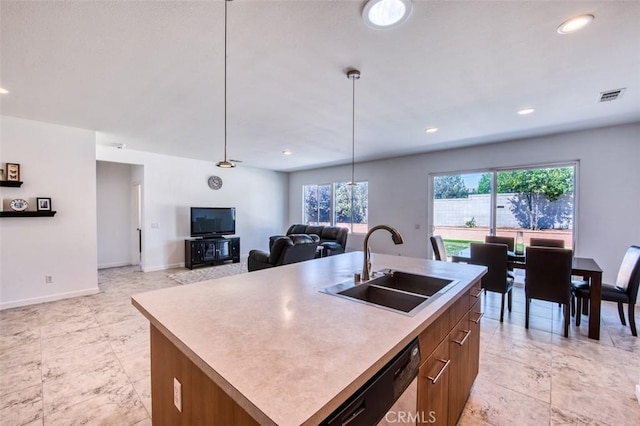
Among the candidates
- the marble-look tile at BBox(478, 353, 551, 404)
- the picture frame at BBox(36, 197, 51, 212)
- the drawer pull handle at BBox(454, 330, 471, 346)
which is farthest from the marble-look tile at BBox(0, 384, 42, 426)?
the marble-look tile at BBox(478, 353, 551, 404)

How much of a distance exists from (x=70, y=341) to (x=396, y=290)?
3375mm

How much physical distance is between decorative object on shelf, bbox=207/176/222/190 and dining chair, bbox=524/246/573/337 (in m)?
6.57

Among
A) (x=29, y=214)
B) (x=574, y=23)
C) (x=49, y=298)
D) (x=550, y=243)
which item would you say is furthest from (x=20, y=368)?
(x=550, y=243)

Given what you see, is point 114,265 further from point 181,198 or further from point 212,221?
point 212,221

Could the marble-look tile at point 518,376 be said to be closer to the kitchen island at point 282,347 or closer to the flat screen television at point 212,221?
the kitchen island at point 282,347

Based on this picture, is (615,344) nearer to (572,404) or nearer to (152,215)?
(572,404)

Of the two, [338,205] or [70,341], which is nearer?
[70,341]

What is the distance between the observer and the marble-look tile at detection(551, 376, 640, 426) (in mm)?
1783

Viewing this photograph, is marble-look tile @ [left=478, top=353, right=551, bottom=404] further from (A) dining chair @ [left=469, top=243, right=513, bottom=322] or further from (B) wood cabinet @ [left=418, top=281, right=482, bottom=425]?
(A) dining chair @ [left=469, top=243, right=513, bottom=322]

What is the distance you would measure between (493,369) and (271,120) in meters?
3.70

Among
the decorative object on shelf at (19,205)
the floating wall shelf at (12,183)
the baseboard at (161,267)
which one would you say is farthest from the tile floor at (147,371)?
the baseboard at (161,267)

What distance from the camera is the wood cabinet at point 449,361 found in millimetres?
1176

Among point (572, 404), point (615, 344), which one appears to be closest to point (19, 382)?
point (572, 404)

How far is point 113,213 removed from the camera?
6461mm
